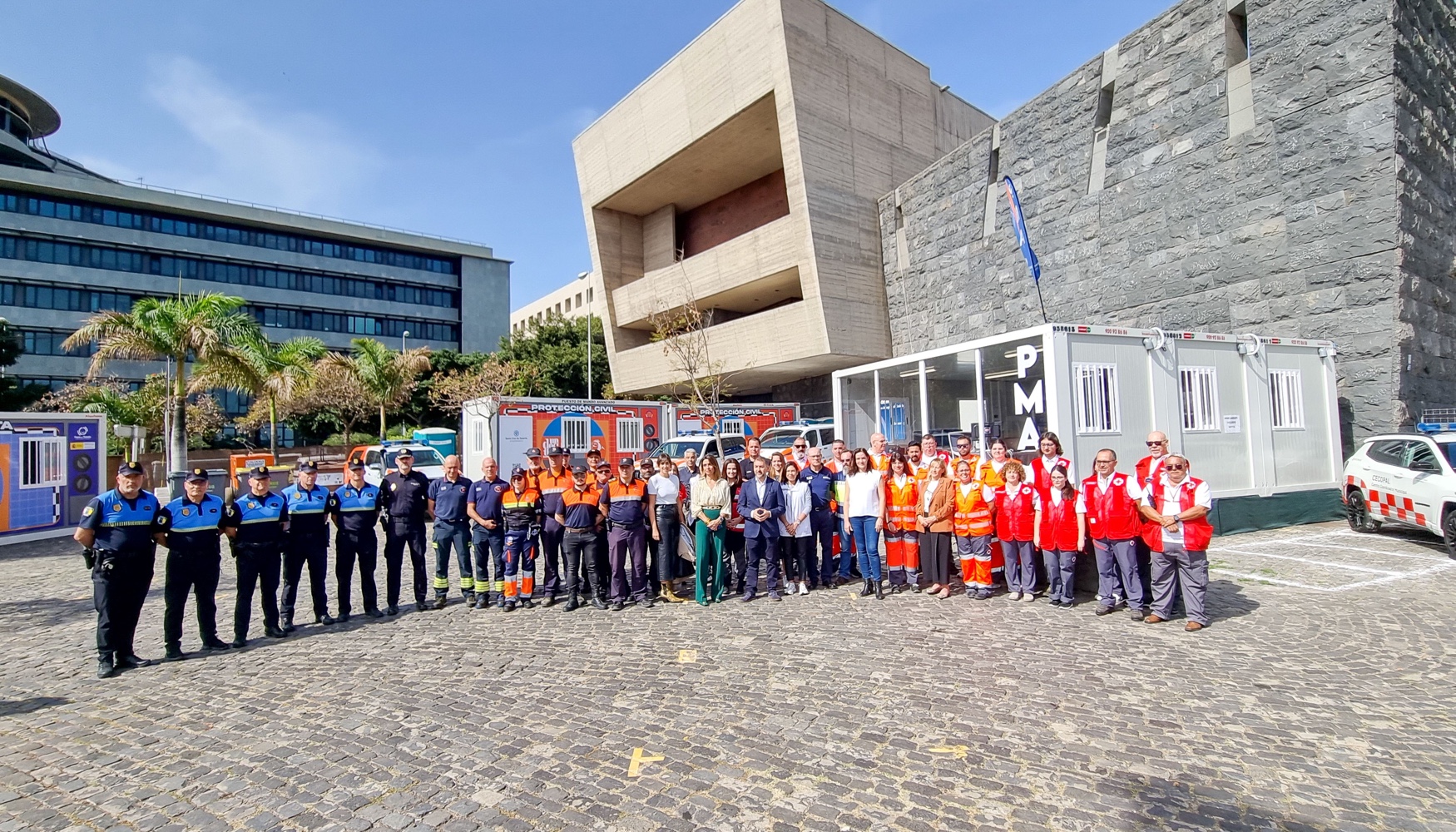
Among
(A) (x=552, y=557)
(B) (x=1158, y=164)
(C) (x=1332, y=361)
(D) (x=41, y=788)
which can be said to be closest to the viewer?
(D) (x=41, y=788)

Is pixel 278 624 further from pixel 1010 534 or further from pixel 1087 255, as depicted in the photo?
pixel 1087 255

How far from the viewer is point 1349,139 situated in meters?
13.3

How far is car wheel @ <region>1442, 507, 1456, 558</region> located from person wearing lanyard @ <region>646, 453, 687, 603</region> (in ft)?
31.0

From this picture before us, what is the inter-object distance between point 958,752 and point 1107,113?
756 inches

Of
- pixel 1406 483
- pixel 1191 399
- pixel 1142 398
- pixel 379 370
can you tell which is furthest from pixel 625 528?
pixel 379 370

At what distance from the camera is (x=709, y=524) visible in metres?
7.98

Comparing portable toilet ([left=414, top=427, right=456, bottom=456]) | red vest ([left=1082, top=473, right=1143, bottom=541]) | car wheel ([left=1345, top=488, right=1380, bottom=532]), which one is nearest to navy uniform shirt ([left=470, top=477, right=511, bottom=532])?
red vest ([left=1082, top=473, right=1143, bottom=541])

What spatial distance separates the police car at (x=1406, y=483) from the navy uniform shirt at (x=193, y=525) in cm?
1377

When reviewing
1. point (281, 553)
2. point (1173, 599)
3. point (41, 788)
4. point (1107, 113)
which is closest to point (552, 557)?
point (281, 553)

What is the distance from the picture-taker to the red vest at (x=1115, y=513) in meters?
6.69

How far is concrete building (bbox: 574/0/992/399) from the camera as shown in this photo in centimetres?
2506

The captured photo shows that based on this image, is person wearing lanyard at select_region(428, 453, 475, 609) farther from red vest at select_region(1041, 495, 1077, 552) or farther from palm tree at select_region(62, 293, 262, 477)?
palm tree at select_region(62, 293, 262, 477)

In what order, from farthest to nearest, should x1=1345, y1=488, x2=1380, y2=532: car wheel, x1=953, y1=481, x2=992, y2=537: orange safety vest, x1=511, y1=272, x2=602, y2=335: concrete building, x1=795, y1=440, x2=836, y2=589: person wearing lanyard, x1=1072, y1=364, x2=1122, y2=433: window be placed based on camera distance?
1. x1=511, y1=272, x2=602, y2=335: concrete building
2. x1=1345, y1=488, x2=1380, y2=532: car wheel
3. x1=1072, y1=364, x2=1122, y2=433: window
4. x1=795, y1=440, x2=836, y2=589: person wearing lanyard
5. x1=953, y1=481, x2=992, y2=537: orange safety vest

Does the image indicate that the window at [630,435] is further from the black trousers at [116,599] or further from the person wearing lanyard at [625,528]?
the black trousers at [116,599]
